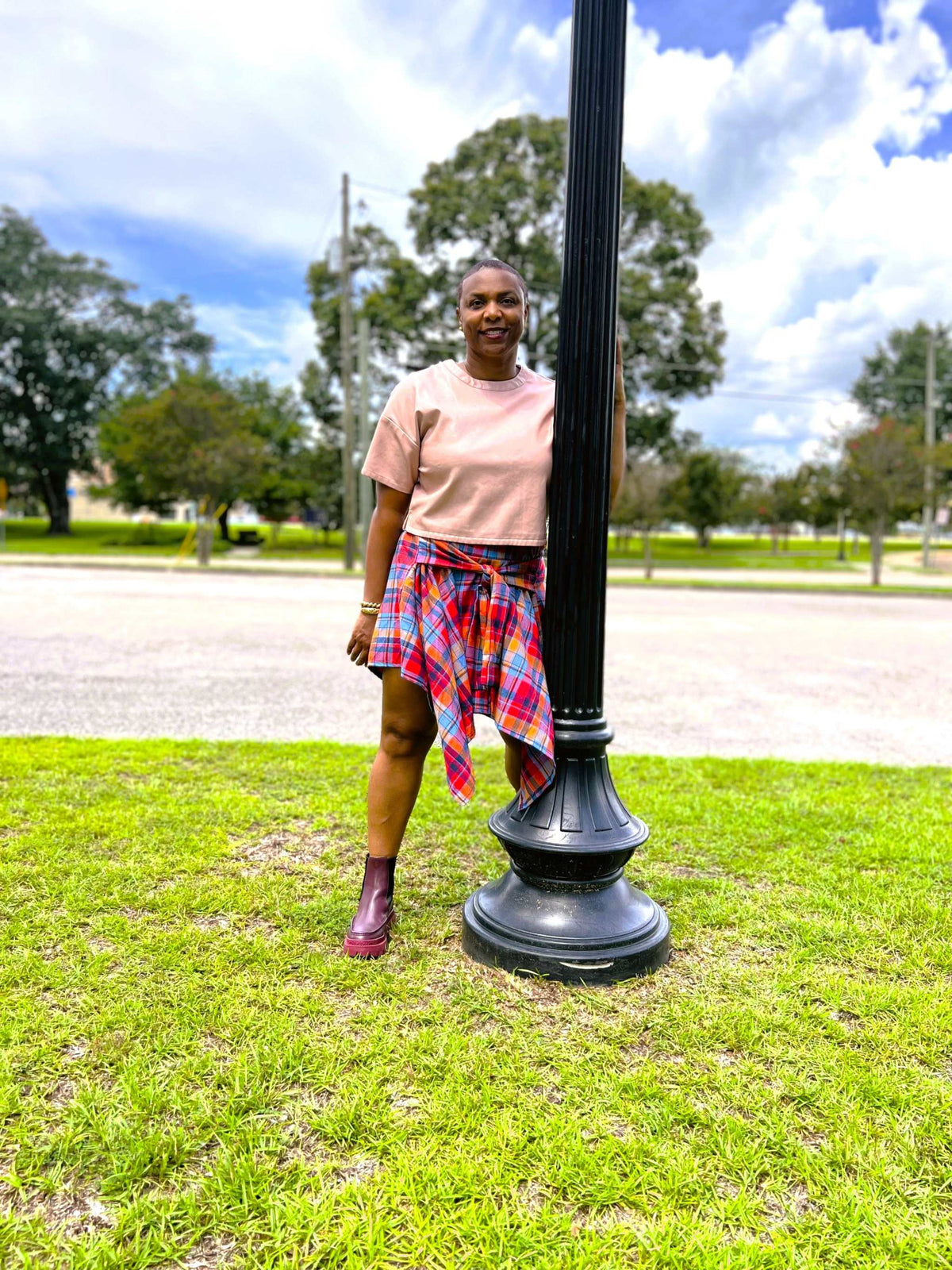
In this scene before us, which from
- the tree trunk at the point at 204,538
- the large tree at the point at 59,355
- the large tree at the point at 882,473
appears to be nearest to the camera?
the large tree at the point at 882,473

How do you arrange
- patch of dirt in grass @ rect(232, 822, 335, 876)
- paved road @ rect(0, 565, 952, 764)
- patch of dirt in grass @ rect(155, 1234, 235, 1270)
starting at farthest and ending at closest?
paved road @ rect(0, 565, 952, 764), patch of dirt in grass @ rect(232, 822, 335, 876), patch of dirt in grass @ rect(155, 1234, 235, 1270)

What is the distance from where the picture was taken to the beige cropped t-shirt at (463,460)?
94.1 inches

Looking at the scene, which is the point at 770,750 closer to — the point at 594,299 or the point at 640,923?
the point at 640,923

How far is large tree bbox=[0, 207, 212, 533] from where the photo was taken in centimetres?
4378

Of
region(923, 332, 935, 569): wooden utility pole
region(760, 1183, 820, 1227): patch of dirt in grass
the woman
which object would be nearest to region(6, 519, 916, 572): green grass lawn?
region(923, 332, 935, 569): wooden utility pole

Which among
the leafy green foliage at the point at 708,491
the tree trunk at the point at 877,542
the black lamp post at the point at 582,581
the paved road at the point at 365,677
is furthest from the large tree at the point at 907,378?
the black lamp post at the point at 582,581

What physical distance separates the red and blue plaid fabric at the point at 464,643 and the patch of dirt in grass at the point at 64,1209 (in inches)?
47.1

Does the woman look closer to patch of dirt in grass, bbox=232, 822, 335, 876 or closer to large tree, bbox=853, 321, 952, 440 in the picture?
patch of dirt in grass, bbox=232, 822, 335, 876

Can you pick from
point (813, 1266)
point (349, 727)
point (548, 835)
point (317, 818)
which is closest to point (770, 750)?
point (349, 727)

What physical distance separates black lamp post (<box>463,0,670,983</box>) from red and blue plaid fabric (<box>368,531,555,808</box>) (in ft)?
0.31

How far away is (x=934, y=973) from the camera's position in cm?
244

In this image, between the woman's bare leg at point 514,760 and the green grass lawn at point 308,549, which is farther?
the green grass lawn at point 308,549

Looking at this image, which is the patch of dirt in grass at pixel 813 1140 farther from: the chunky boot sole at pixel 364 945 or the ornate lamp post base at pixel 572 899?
the chunky boot sole at pixel 364 945

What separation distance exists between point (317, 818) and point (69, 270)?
163 feet
